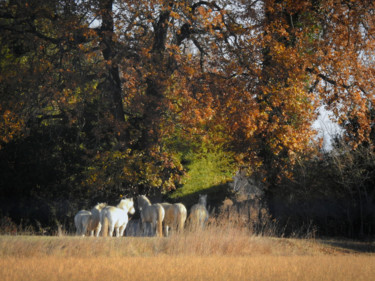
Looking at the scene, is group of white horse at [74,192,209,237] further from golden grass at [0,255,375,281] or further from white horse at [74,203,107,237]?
golden grass at [0,255,375,281]

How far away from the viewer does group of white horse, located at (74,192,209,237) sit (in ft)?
58.4

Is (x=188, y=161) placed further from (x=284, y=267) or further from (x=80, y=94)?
(x=284, y=267)

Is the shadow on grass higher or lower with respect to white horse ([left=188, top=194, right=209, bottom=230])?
lower

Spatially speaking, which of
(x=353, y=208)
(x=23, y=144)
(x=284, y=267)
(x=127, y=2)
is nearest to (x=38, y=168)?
(x=23, y=144)

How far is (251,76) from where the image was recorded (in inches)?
902

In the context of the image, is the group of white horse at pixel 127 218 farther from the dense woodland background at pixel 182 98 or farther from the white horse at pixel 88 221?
the dense woodland background at pixel 182 98

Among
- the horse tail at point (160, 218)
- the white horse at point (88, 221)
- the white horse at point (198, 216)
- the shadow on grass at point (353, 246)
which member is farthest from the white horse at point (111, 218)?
the shadow on grass at point (353, 246)

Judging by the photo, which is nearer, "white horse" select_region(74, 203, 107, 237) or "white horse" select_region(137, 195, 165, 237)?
"white horse" select_region(74, 203, 107, 237)

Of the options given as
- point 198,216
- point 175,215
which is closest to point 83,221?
point 175,215

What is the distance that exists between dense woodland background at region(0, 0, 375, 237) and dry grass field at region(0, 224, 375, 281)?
6077 millimetres

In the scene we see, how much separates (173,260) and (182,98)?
12.0 meters

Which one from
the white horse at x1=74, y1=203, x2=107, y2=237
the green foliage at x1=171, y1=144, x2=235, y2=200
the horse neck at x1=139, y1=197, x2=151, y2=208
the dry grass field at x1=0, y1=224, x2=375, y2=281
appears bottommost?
the dry grass field at x1=0, y1=224, x2=375, y2=281

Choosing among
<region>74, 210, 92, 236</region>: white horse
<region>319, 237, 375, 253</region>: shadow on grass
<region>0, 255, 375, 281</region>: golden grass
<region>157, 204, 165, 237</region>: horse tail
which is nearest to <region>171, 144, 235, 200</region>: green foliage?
<region>319, 237, 375, 253</region>: shadow on grass

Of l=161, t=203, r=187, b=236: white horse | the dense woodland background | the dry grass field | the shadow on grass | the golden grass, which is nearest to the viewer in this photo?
the golden grass
